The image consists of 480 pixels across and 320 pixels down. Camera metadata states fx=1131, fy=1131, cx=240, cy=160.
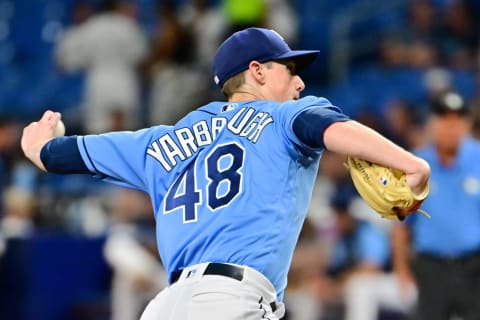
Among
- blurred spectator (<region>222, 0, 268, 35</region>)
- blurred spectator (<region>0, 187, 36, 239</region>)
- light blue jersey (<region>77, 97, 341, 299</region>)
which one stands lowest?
blurred spectator (<region>0, 187, 36, 239</region>)

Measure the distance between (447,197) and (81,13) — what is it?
6.63 m

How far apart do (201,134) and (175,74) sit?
749 centimetres

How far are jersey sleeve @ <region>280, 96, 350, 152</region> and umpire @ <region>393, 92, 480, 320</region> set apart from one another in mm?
3430

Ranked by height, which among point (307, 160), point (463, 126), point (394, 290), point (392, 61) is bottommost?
point (394, 290)

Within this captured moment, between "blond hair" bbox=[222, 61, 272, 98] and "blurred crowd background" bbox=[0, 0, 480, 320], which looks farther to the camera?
"blurred crowd background" bbox=[0, 0, 480, 320]

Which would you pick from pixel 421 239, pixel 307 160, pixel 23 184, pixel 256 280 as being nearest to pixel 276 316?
pixel 256 280

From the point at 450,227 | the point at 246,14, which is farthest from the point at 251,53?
the point at 246,14

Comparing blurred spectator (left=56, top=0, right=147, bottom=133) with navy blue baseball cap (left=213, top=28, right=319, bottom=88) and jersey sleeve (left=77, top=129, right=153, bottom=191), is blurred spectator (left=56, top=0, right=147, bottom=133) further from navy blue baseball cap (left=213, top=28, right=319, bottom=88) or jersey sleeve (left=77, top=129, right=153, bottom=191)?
navy blue baseball cap (left=213, top=28, right=319, bottom=88)

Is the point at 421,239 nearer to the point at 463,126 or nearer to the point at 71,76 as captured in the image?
the point at 463,126

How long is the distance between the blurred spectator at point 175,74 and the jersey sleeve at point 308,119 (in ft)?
24.4

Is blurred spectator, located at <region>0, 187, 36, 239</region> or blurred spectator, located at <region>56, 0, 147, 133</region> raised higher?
blurred spectator, located at <region>56, 0, 147, 133</region>

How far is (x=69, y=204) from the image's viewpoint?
10.9 m

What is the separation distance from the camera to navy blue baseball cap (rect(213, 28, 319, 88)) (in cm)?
425

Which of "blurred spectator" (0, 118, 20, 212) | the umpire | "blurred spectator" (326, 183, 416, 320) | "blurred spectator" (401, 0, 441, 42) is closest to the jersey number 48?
the umpire
